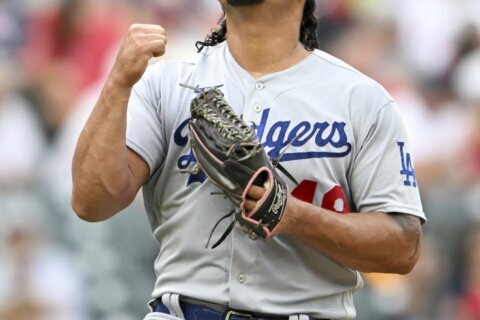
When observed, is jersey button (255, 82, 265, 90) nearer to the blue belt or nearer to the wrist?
the wrist

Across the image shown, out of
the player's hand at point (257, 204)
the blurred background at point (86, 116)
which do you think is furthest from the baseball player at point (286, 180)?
the blurred background at point (86, 116)

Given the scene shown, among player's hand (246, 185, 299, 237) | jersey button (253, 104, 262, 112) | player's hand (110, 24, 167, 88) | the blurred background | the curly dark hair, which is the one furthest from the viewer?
the blurred background

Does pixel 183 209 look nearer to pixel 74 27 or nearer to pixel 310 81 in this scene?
pixel 310 81

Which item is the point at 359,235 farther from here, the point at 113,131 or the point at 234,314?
the point at 113,131

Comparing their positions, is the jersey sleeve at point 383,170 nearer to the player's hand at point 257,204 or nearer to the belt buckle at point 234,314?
the player's hand at point 257,204

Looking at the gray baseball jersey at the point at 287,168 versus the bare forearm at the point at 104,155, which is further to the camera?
the gray baseball jersey at the point at 287,168

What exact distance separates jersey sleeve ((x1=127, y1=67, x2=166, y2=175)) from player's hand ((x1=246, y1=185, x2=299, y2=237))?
487mm

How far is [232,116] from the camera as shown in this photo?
3.86 m

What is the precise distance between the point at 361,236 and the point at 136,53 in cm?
95

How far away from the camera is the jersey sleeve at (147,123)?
4062 mm

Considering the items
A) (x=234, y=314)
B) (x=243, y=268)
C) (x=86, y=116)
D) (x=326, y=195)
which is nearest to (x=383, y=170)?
(x=326, y=195)

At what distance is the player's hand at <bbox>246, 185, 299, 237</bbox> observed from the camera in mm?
3732

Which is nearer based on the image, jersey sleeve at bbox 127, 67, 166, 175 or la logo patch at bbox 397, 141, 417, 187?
jersey sleeve at bbox 127, 67, 166, 175

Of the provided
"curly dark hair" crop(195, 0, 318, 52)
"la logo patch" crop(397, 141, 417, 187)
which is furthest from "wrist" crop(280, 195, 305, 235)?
"curly dark hair" crop(195, 0, 318, 52)
